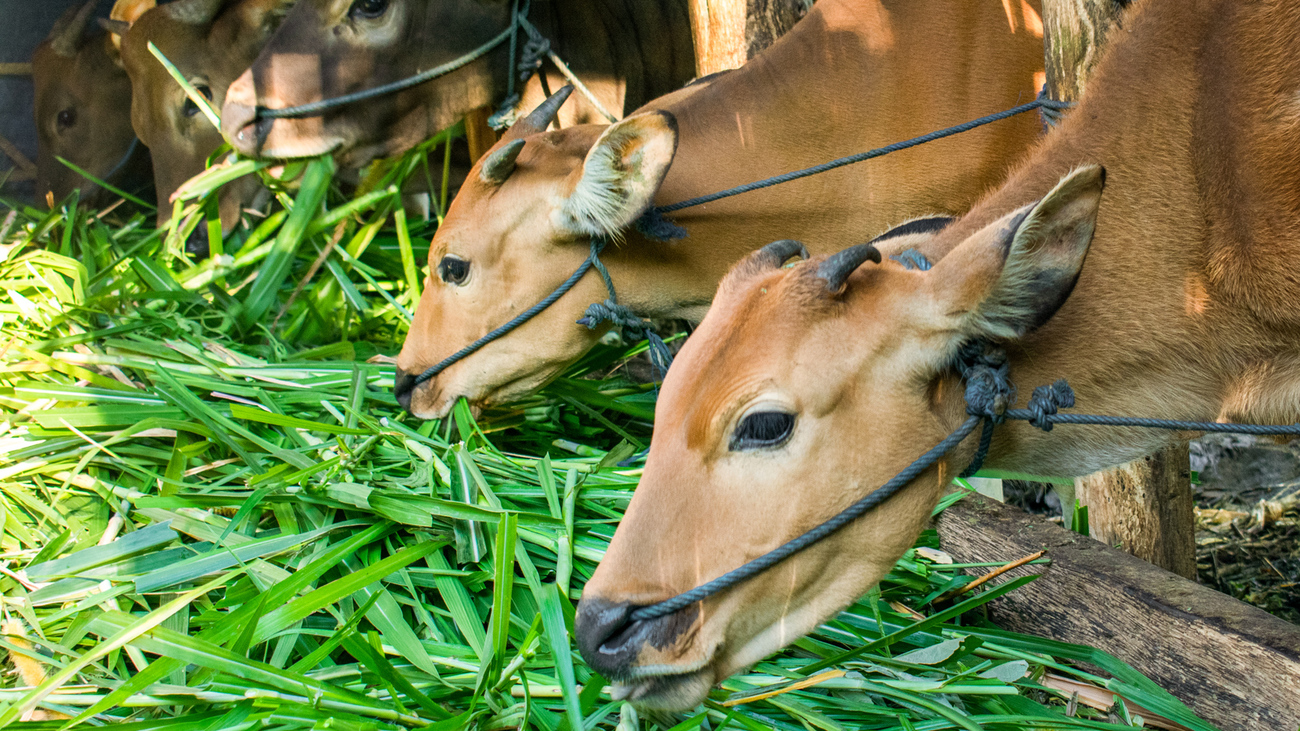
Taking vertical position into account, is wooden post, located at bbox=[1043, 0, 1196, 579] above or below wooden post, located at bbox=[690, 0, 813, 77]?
below

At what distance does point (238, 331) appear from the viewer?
453 centimetres

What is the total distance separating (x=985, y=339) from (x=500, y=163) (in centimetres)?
196

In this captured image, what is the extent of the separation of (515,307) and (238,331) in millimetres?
1812

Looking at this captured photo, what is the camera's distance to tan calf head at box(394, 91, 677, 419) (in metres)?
3.31

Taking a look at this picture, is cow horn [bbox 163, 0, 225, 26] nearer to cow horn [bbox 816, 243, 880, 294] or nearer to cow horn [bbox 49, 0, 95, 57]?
cow horn [bbox 49, 0, 95, 57]

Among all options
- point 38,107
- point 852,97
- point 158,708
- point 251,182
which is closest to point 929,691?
point 158,708

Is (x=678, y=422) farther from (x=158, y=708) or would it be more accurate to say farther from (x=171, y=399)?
(x=171, y=399)

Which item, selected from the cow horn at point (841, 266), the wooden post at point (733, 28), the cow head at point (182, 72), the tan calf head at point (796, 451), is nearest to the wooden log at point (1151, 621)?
Result: the tan calf head at point (796, 451)

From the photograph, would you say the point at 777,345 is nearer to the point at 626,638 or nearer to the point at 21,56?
the point at 626,638

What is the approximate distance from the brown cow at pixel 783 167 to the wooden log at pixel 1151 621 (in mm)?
1174

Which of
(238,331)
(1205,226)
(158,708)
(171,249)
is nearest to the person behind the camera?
(1205,226)

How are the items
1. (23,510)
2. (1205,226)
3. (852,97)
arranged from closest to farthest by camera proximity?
(1205,226), (23,510), (852,97)

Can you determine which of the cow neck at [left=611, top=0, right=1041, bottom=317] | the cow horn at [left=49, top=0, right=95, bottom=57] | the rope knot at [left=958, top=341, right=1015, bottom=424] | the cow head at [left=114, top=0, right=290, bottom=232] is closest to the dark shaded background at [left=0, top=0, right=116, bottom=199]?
the cow horn at [left=49, top=0, right=95, bottom=57]

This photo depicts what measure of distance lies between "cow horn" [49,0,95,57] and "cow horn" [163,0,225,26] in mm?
1120
